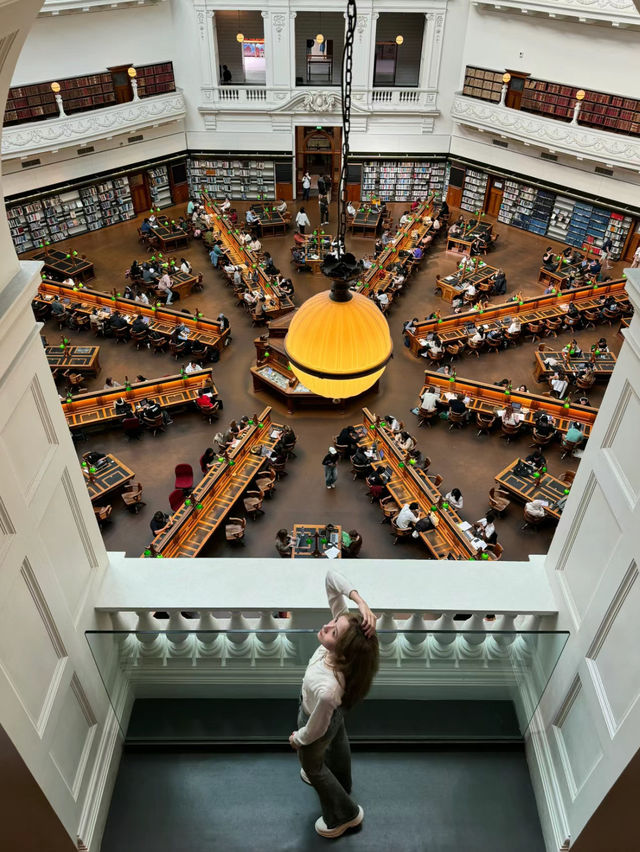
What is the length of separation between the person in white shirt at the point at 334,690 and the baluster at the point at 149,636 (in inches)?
45.3

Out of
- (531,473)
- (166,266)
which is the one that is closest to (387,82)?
(166,266)

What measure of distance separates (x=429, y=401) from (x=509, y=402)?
1659 millimetres

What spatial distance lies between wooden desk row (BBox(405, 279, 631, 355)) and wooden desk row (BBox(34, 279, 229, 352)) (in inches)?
171

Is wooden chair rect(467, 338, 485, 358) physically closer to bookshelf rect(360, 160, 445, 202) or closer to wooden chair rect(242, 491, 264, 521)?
wooden chair rect(242, 491, 264, 521)

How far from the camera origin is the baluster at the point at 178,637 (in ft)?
13.9

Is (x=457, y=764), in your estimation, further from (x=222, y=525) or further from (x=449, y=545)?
(x=222, y=525)

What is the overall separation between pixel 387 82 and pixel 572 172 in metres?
7.90

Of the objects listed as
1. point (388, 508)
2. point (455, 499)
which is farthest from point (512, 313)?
point (388, 508)

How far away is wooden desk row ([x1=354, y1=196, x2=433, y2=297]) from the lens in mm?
15305

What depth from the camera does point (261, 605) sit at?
413 centimetres

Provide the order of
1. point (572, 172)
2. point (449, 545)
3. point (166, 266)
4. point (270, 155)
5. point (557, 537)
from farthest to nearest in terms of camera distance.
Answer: point (270, 155) < point (572, 172) < point (166, 266) < point (449, 545) < point (557, 537)

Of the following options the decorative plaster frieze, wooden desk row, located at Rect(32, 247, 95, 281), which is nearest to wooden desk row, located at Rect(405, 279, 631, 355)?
the decorative plaster frieze

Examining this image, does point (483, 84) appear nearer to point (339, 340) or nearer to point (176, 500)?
point (176, 500)

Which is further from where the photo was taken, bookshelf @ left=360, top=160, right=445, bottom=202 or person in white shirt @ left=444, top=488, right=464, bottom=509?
bookshelf @ left=360, top=160, right=445, bottom=202
